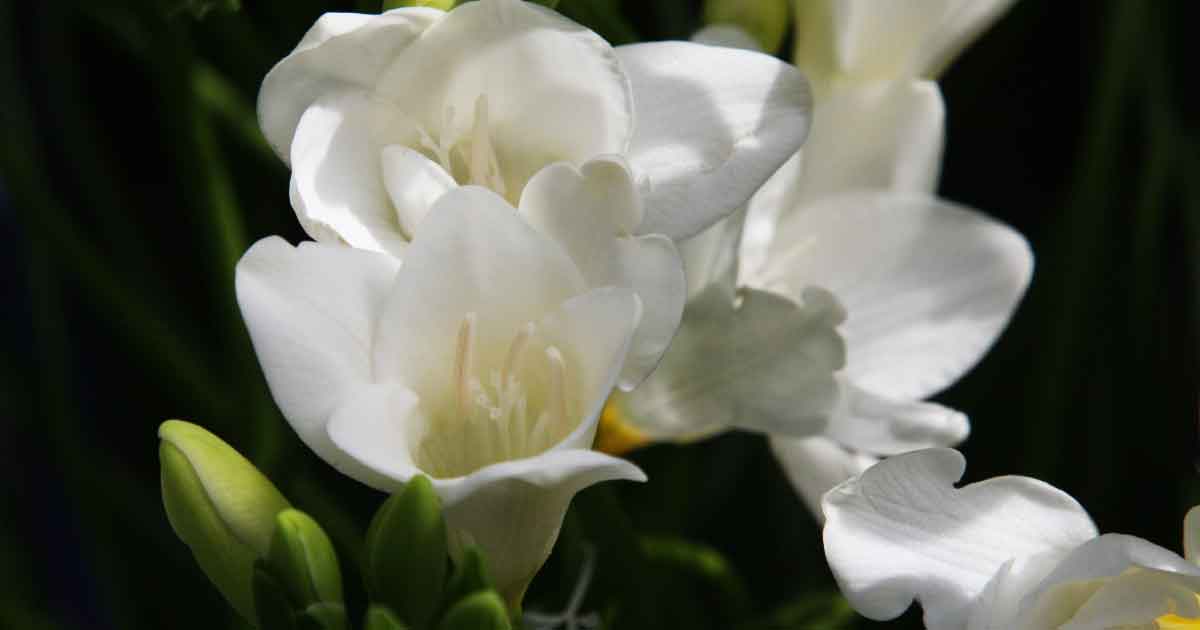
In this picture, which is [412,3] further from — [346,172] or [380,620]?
[380,620]

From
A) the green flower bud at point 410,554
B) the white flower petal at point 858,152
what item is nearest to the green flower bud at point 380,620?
the green flower bud at point 410,554

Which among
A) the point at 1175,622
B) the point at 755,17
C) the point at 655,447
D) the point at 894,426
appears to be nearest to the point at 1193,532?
the point at 1175,622

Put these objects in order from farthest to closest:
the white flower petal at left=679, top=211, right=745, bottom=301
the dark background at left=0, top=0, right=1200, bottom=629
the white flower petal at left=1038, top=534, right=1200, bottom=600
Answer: the dark background at left=0, top=0, right=1200, bottom=629, the white flower petal at left=679, top=211, right=745, bottom=301, the white flower petal at left=1038, top=534, right=1200, bottom=600

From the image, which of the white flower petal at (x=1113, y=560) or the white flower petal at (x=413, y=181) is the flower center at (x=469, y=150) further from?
the white flower petal at (x=1113, y=560)

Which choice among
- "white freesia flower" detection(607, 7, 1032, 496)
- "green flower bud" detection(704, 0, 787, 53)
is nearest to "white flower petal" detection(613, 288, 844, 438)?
"white freesia flower" detection(607, 7, 1032, 496)

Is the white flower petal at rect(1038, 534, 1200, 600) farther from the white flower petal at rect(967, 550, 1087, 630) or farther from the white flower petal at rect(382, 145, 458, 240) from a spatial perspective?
the white flower petal at rect(382, 145, 458, 240)
